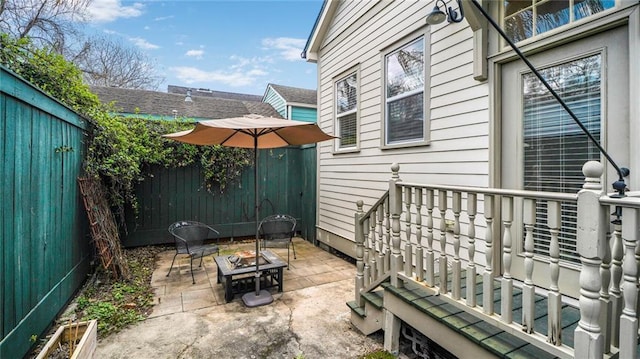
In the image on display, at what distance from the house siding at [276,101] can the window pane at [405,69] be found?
8172 mm

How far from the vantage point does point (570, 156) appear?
7.68 feet

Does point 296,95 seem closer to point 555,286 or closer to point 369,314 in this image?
point 369,314

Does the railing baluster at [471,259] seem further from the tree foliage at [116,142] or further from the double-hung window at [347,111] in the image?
the tree foliage at [116,142]

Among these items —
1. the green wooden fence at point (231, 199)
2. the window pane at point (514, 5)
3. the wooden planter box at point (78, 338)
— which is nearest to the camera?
the wooden planter box at point (78, 338)

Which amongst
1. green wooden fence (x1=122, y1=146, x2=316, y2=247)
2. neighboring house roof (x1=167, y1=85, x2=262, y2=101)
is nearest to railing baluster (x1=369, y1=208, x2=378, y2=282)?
green wooden fence (x1=122, y1=146, x2=316, y2=247)

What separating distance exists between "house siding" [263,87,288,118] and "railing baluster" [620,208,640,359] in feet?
37.4

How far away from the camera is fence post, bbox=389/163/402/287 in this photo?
2494 mm

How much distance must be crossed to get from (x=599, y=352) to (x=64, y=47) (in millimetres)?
12506

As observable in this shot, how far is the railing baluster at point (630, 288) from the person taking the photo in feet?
3.93

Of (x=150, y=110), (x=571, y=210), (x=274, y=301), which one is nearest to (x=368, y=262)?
(x=274, y=301)

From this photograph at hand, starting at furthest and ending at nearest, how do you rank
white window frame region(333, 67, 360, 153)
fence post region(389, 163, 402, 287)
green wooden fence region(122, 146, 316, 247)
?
green wooden fence region(122, 146, 316, 247) < white window frame region(333, 67, 360, 153) < fence post region(389, 163, 402, 287)

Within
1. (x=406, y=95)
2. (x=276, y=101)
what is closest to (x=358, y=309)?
(x=406, y=95)

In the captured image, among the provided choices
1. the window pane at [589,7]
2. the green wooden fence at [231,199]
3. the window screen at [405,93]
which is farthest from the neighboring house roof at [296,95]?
the window pane at [589,7]

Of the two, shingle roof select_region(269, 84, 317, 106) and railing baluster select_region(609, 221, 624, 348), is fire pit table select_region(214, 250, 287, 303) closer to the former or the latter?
railing baluster select_region(609, 221, 624, 348)
